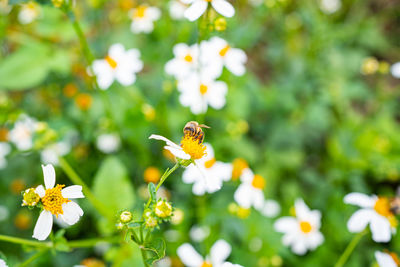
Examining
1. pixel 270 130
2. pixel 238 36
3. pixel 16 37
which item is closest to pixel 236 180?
pixel 270 130

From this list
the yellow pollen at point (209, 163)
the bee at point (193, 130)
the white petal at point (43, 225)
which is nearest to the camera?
the white petal at point (43, 225)

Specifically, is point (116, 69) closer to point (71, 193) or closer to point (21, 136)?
point (21, 136)

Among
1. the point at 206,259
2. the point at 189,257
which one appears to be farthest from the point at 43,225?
the point at 206,259

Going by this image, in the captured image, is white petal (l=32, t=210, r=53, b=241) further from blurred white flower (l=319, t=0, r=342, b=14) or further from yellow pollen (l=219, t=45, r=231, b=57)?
blurred white flower (l=319, t=0, r=342, b=14)

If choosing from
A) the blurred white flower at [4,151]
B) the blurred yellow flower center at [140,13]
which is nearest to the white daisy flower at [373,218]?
the blurred yellow flower center at [140,13]

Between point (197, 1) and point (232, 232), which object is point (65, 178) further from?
point (197, 1)

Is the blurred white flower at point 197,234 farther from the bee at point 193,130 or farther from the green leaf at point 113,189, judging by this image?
the bee at point 193,130
